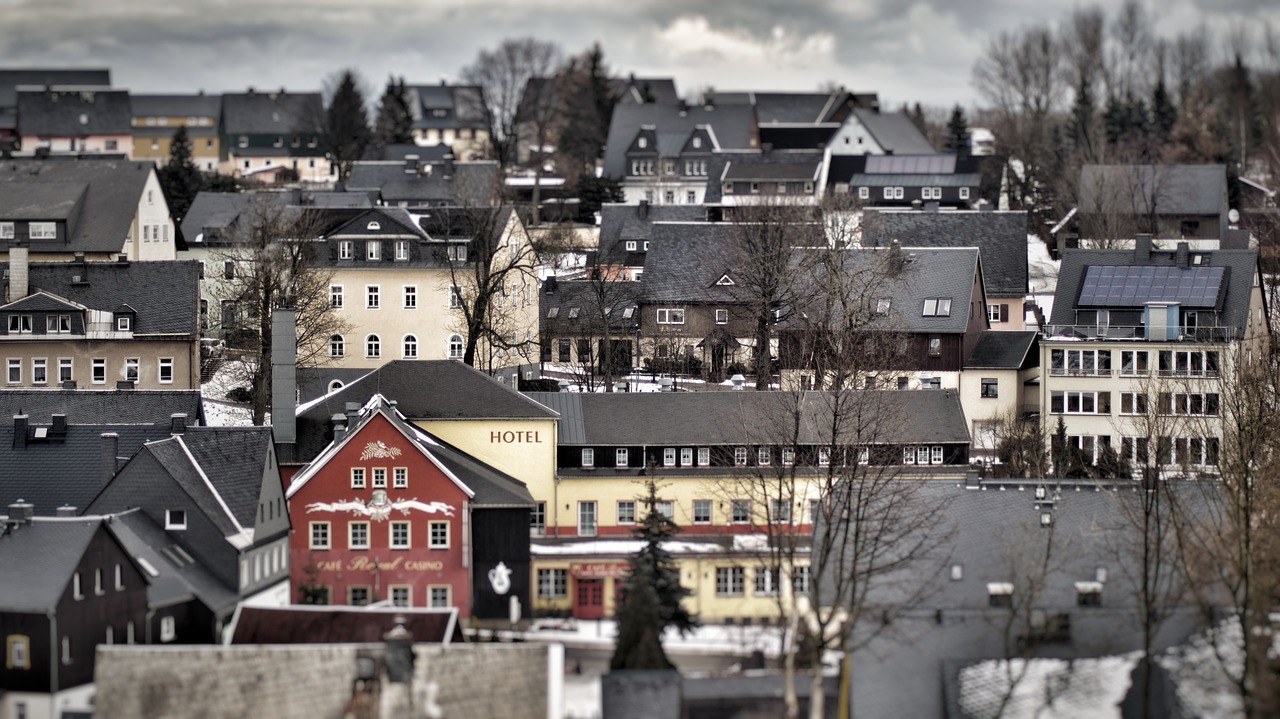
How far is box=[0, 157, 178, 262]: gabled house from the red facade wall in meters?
34.8

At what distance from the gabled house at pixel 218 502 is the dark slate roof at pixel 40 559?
4.58 metres

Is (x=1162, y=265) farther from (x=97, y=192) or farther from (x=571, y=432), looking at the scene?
(x=97, y=192)

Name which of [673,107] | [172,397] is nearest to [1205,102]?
[673,107]

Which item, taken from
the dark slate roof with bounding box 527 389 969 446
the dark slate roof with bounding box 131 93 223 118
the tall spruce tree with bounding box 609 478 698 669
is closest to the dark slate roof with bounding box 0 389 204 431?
the dark slate roof with bounding box 527 389 969 446

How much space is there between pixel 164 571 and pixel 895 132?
103 meters

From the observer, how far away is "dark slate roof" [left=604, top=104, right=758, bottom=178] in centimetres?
14962

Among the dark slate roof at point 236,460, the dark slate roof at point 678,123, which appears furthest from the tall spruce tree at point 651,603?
the dark slate roof at point 678,123

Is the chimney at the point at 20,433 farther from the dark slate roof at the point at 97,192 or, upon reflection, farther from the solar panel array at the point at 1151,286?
the solar panel array at the point at 1151,286

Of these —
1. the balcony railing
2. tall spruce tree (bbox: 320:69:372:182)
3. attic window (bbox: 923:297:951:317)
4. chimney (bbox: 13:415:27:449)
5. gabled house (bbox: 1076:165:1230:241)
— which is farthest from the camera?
tall spruce tree (bbox: 320:69:372:182)

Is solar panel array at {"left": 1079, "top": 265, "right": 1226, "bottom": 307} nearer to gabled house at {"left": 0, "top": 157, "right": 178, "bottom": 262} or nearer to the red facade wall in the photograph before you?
the red facade wall

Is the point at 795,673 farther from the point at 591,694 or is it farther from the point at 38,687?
the point at 38,687

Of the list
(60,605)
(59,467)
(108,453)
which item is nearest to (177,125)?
(59,467)

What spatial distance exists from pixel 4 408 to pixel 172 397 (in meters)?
5.40

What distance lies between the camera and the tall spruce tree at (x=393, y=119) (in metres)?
160
